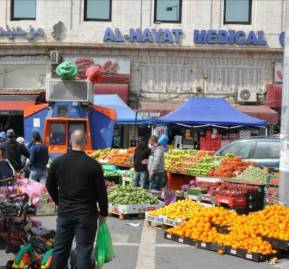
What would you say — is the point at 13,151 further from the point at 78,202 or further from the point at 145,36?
the point at 145,36

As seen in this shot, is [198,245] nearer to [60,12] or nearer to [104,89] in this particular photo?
[104,89]

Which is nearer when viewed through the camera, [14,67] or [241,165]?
[241,165]

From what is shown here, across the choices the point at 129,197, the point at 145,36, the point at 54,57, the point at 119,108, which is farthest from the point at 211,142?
the point at 129,197

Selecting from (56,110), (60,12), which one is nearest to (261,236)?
(56,110)

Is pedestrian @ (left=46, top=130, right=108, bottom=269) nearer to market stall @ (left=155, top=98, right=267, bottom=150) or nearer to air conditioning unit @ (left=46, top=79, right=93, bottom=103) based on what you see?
air conditioning unit @ (left=46, top=79, right=93, bottom=103)

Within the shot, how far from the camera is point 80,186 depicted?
6.17 metres

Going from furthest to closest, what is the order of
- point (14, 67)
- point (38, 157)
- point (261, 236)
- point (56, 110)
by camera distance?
point (14, 67)
point (56, 110)
point (38, 157)
point (261, 236)

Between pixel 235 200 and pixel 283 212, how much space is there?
60.9 inches

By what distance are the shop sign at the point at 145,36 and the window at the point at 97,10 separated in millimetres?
963

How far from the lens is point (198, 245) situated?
941cm

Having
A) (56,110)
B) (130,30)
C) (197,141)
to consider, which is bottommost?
(197,141)

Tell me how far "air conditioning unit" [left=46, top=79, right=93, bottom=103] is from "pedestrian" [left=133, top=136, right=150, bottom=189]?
13.4 feet

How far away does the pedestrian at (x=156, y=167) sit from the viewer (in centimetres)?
1450

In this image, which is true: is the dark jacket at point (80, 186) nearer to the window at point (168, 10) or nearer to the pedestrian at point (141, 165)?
the pedestrian at point (141, 165)
